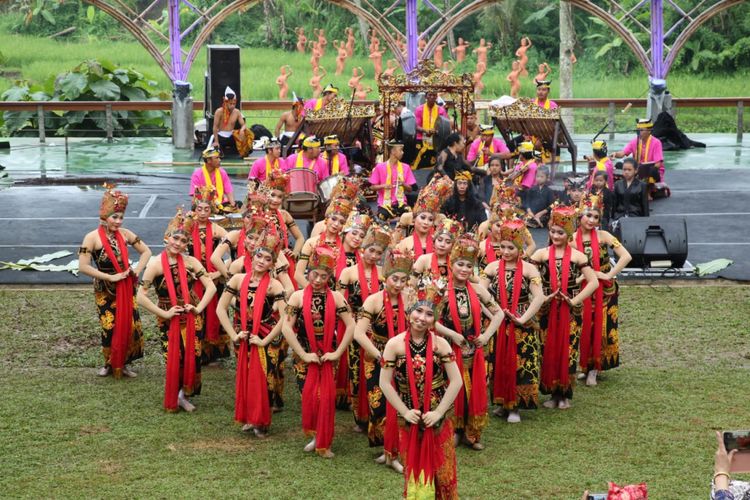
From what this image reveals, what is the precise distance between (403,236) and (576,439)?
2078 millimetres

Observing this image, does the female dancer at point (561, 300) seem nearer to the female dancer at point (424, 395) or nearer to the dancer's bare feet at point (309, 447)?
the dancer's bare feet at point (309, 447)

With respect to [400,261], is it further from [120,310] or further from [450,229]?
[120,310]

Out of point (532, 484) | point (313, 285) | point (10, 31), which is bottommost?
point (532, 484)

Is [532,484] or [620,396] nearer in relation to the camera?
[532,484]

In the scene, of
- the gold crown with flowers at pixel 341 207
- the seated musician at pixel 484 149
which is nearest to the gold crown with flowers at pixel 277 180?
the gold crown with flowers at pixel 341 207

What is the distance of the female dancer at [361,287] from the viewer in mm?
8062

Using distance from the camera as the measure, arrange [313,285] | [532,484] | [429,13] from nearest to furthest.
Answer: [532,484] → [313,285] → [429,13]

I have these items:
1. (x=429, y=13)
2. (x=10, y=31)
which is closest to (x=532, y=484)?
(x=429, y=13)

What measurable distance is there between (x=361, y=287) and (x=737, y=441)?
3.91 meters

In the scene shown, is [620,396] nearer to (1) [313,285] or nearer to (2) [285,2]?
(1) [313,285]

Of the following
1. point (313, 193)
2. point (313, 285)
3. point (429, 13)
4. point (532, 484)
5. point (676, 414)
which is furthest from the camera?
point (429, 13)

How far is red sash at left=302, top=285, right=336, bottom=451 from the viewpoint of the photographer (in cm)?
766

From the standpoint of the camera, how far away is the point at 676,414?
8.48 metres

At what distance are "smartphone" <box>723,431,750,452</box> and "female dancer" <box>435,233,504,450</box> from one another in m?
3.17
